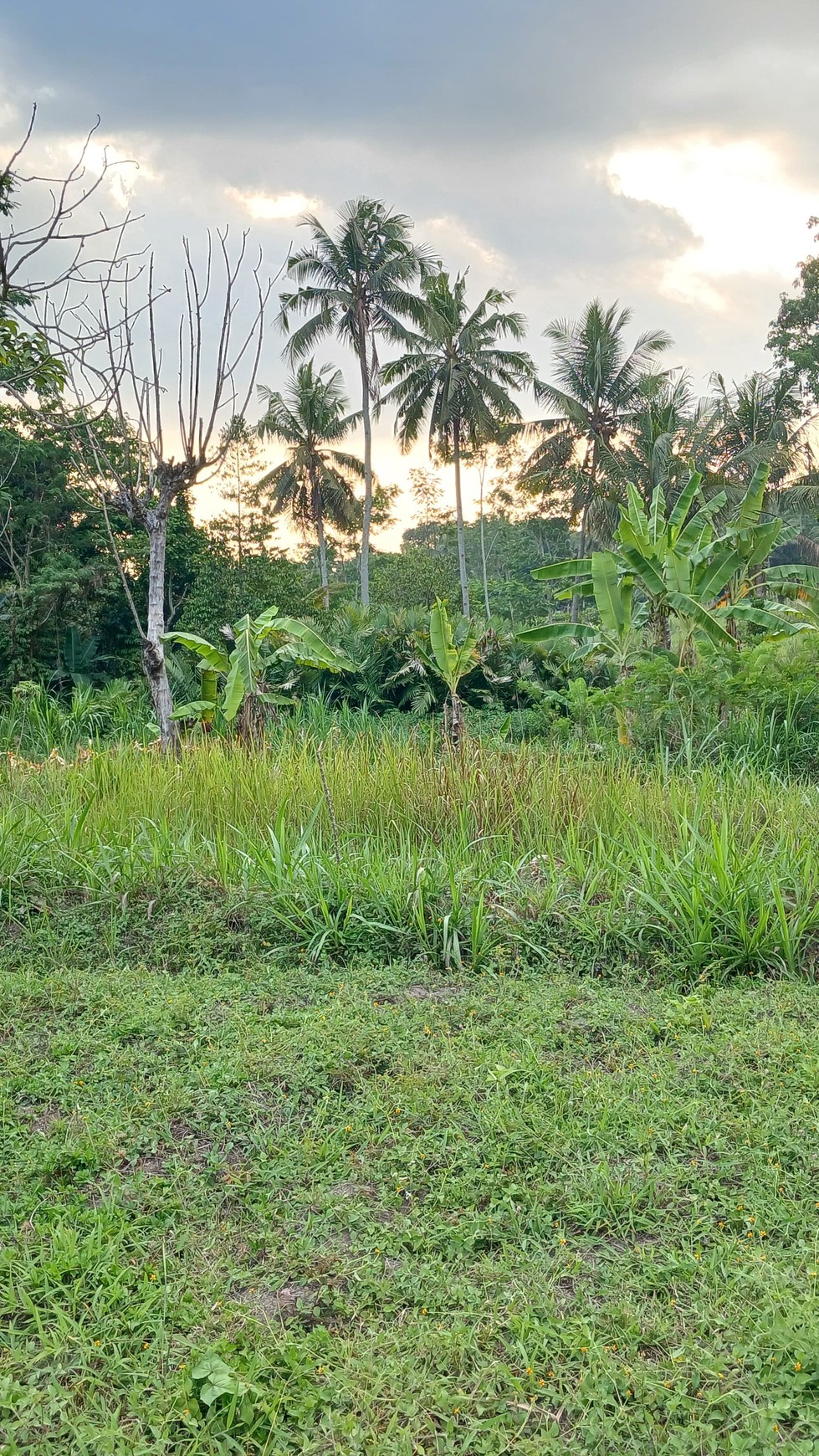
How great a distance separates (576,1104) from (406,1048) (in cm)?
67

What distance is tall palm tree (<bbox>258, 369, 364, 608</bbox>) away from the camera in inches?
1088

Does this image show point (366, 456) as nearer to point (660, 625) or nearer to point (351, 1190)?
point (660, 625)

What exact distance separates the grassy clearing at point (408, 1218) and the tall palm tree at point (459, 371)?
23.4 m

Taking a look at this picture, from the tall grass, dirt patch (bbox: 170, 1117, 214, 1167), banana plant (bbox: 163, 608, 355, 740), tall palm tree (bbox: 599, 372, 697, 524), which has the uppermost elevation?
tall palm tree (bbox: 599, 372, 697, 524)

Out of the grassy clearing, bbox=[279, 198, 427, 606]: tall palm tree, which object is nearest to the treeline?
bbox=[279, 198, 427, 606]: tall palm tree

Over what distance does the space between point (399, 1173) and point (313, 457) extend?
1094 inches

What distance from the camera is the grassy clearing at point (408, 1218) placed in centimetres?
189

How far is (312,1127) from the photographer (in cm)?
287

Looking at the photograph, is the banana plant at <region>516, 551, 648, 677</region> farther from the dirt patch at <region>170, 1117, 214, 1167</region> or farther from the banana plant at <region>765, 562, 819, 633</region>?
the dirt patch at <region>170, 1117, 214, 1167</region>

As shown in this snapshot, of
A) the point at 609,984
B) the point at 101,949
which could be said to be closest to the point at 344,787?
the point at 101,949

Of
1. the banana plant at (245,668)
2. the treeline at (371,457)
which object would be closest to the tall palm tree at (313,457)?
the treeline at (371,457)

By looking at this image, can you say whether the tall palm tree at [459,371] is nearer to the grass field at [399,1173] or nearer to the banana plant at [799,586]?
the banana plant at [799,586]

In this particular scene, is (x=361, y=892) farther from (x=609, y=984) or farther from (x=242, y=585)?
(x=242, y=585)

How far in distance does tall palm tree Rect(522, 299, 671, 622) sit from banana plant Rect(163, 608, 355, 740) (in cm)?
1736
